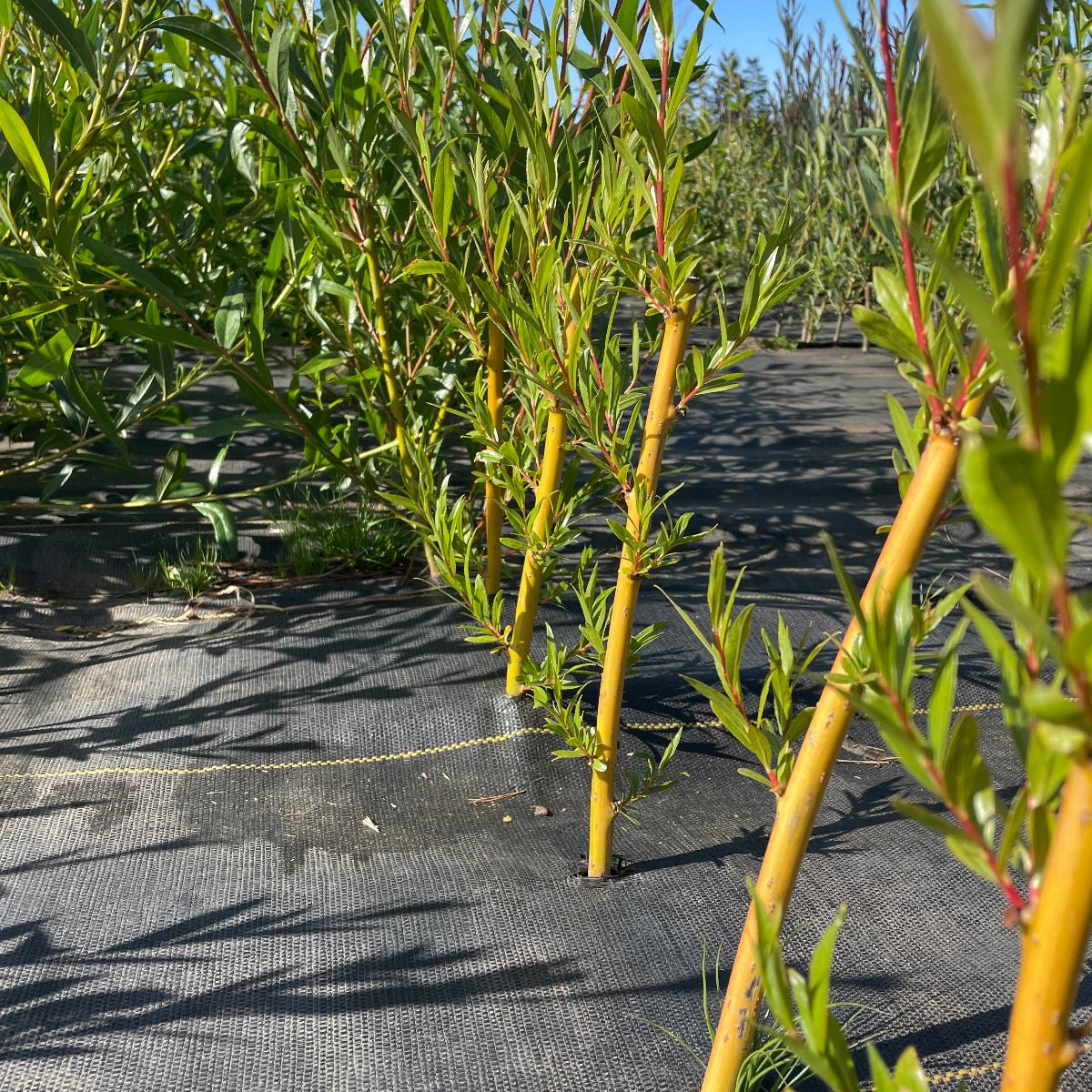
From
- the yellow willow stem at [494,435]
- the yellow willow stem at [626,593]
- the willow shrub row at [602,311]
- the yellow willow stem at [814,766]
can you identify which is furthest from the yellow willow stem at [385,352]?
the yellow willow stem at [814,766]

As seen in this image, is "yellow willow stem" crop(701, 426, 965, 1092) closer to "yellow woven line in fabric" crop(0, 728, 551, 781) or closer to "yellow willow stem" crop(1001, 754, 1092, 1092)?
"yellow willow stem" crop(1001, 754, 1092, 1092)

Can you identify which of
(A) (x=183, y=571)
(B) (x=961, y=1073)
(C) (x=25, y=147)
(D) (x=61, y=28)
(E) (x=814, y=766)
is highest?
(D) (x=61, y=28)

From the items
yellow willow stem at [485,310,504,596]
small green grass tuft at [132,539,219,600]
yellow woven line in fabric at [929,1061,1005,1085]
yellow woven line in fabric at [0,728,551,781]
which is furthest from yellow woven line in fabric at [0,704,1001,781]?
yellow woven line in fabric at [929,1061,1005,1085]

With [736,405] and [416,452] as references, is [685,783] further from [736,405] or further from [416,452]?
[736,405]

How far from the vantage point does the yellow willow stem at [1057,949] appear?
393mm

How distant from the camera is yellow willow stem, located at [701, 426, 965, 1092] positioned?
600mm

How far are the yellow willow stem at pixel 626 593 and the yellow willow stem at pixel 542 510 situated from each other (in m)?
0.16

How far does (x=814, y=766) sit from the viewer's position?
68 centimetres

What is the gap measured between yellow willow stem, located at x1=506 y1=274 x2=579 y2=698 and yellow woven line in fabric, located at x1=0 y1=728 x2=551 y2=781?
11cm

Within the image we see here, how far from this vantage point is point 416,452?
61.7 inches

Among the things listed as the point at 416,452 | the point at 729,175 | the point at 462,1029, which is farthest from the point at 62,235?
the point at 729,175

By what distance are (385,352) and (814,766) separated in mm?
1268

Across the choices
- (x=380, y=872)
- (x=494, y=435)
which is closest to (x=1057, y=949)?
(x=380, y=872)

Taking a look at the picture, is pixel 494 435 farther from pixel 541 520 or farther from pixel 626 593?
pixel 626 593
